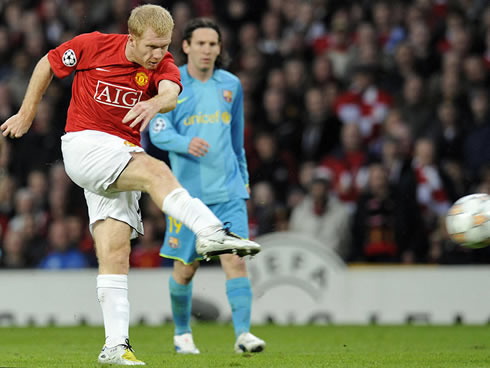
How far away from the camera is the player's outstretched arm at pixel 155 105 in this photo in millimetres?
5051

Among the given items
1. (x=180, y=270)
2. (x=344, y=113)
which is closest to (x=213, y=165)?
(x=180, y=270)

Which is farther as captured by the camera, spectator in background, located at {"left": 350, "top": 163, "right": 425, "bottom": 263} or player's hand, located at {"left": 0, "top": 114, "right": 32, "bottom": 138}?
spectator in background, located at {"left": 350, "top": 163, "right": 425, "bottom": 263}

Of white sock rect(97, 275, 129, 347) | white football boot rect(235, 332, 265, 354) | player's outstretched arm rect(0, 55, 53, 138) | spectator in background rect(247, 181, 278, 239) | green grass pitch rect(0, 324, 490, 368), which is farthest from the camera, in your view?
spectator in background rect(247, 181, 278, 239)

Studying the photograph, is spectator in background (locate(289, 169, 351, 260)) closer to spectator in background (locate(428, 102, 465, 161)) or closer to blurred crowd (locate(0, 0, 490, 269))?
blurred crowd (locate(0, 0, 490, 269))

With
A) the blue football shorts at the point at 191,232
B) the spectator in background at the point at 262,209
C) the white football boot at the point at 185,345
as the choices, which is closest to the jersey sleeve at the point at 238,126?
the blue football shorts at the point at 191,232

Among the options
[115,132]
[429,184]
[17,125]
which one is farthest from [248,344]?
Result: [429,184]

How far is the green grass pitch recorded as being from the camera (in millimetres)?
5731

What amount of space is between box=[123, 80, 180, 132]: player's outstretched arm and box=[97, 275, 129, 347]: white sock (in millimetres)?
937

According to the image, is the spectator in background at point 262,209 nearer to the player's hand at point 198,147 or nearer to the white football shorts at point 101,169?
the player's hand at point 198,147

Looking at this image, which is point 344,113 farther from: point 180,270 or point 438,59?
point 180,270

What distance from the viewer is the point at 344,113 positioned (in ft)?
41.1

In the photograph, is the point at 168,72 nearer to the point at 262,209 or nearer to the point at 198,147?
the point at 198,147

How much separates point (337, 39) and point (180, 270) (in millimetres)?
7072

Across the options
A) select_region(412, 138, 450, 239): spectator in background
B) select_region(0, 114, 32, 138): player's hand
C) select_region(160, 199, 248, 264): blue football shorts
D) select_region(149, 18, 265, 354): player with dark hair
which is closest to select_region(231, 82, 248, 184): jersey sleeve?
select_region(149, 18, 265, 354): player with dark hair
